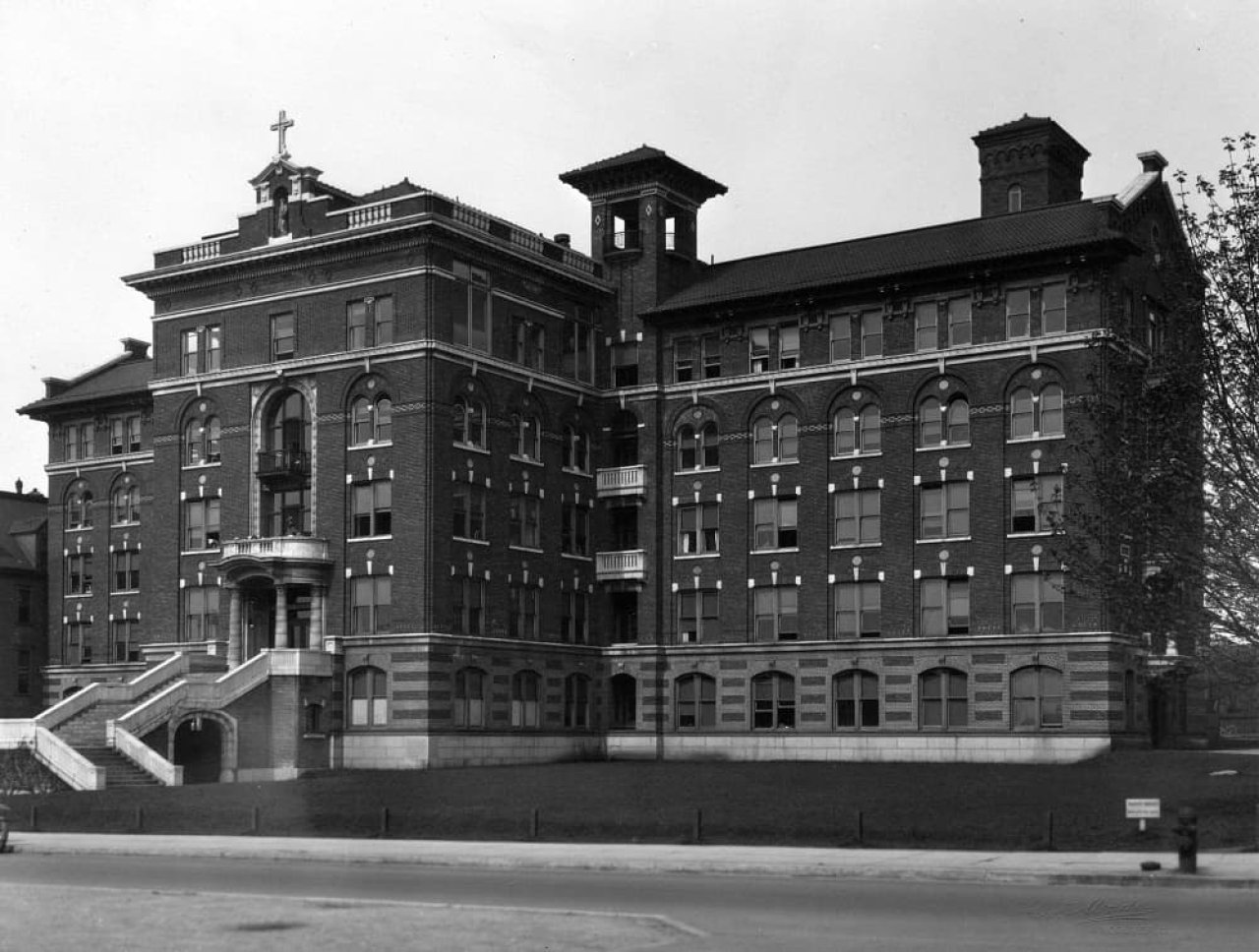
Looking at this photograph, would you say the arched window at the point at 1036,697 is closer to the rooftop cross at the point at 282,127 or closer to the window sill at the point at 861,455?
the window sill at the point at 861,455

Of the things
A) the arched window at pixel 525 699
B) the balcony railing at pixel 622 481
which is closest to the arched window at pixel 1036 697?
the balcony railing at pixel 622 481

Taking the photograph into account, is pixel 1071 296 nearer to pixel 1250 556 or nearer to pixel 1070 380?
pixel 1070 380

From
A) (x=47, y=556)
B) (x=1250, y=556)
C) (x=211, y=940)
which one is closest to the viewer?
(x=211, y=940)

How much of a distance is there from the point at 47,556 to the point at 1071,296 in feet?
173

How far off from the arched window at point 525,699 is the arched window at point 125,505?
23.6m

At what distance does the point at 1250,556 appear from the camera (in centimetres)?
3709

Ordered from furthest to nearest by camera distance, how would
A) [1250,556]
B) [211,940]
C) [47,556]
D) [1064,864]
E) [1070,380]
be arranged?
[47,556]
[1070,380]
[1250,556]
[1064,864]
[211,940]

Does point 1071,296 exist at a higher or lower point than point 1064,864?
higher

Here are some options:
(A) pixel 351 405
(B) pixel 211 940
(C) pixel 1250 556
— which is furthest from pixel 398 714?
(B) pixel 211 940

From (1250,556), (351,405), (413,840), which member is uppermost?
(351,405)

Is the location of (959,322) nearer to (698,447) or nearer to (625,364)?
(698,447)

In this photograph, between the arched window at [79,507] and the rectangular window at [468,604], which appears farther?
the arched window at [79,507]

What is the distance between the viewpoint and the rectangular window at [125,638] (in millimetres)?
81438

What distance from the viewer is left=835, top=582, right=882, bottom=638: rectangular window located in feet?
219
